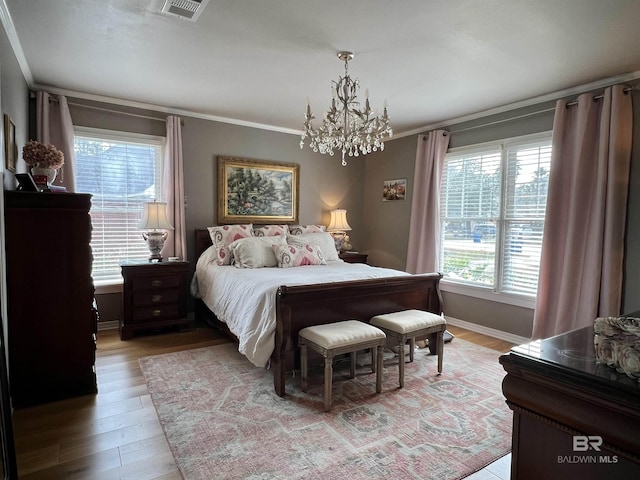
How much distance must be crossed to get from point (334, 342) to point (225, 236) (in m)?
2.37

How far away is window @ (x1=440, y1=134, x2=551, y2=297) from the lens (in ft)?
12.5

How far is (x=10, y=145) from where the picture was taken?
259 cm

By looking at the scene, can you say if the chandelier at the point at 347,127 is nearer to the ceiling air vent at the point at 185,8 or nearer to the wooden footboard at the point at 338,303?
the ceiling air vent at the point at 185,8

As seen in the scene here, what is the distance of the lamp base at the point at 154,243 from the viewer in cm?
402

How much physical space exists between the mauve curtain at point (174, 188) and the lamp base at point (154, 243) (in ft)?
0.62

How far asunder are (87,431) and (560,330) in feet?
12.5

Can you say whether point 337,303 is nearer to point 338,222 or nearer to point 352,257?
point 352,257

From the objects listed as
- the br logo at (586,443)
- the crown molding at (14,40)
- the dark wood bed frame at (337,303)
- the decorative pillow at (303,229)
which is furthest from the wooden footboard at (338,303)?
the crown molding at (14,40)

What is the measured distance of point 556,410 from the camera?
2.66 ft

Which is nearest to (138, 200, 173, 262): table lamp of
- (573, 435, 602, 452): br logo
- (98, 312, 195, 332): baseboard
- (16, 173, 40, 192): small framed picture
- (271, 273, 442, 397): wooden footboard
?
(98, 312, 195, 332): baseboard

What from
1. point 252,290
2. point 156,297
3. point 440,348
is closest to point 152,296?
point 156,297

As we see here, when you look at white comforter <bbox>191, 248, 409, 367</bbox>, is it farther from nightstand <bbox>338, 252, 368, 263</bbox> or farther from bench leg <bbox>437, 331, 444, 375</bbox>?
nightstand <bbox>338, 252, 368, 263</bbox>

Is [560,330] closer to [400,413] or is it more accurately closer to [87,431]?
[400,413]

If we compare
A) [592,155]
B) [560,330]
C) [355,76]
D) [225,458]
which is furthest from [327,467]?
[592,155]
